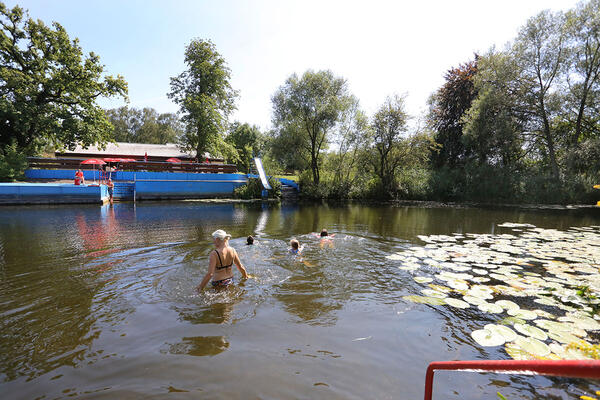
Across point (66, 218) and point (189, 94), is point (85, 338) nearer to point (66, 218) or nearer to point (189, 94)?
A: point (66, 218)

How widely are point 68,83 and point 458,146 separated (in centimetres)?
3678

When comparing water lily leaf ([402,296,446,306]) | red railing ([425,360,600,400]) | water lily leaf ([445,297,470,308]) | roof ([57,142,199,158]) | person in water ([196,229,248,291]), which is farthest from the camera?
roof ([57,142,199,158])

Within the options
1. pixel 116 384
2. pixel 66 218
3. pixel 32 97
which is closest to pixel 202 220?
pixel 66 218

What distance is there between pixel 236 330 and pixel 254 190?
82.8 feet

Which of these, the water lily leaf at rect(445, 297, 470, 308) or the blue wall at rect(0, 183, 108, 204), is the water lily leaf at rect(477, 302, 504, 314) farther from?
the blue wall at rect(0, 183, 108, 204)

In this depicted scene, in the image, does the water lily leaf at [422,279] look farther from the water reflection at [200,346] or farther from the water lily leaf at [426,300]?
the water reflection at [200,346]

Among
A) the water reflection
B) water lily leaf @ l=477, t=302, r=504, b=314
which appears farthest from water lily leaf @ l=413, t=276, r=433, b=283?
the water reflection

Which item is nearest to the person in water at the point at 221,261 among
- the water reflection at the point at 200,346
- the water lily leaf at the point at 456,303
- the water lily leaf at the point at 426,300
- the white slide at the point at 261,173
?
the water reflection at the point at 200,346

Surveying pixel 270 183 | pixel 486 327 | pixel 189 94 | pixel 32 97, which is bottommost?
pixel 486 327

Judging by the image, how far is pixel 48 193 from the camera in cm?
1994

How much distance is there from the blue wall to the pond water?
14.2 meters

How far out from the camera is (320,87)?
2894 cm

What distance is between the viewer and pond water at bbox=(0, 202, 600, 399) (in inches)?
122

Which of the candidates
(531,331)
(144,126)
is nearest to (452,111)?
(531,331)
